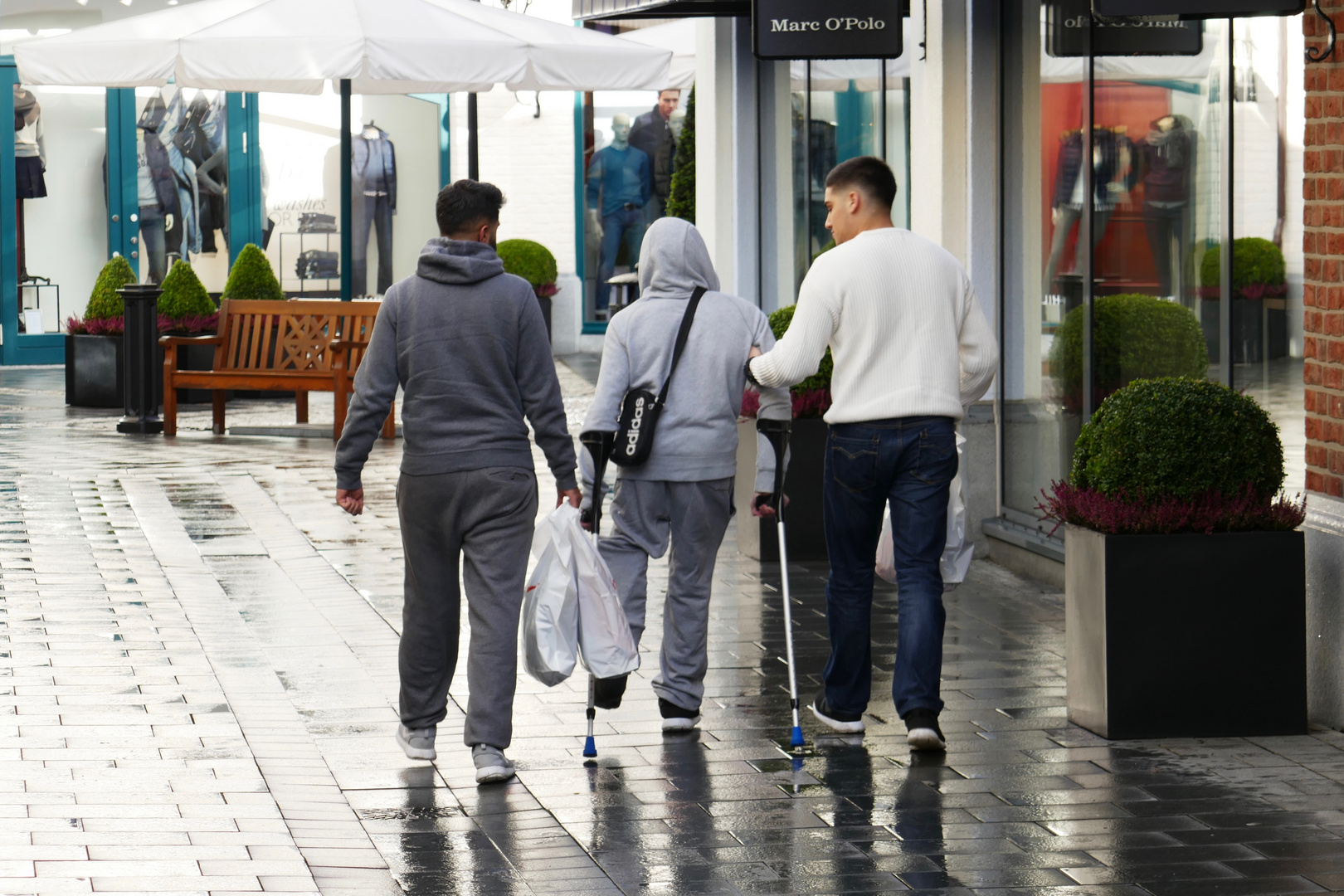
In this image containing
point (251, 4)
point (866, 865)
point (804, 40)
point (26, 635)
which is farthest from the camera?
point (251, 4)

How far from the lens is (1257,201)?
7.48 metres

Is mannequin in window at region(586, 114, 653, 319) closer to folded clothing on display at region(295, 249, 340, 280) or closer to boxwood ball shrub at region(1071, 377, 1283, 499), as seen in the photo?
folded clothing on display at region(295, 249, 340, 280)

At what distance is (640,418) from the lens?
6195 mm

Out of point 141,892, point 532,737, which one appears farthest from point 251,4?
point 141,892

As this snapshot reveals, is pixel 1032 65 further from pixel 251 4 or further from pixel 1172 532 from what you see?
pixel 251 4

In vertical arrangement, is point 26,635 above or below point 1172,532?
below

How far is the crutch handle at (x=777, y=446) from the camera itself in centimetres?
633

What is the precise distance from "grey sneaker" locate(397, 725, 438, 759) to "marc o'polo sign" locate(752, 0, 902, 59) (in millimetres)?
4144

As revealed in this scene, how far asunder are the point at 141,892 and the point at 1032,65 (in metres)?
6.47

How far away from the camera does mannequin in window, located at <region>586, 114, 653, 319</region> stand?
2403 centimetres

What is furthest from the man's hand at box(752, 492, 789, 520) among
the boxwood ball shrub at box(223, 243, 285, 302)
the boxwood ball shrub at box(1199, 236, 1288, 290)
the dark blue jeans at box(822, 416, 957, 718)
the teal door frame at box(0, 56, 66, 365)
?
the teal door frame at box(0, 56, 66, 365)

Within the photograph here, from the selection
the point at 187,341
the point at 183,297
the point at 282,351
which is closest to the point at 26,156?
the point at 183,297

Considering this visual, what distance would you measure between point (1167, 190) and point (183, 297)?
1030cm

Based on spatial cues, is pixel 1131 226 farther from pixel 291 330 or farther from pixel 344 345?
pixel 291 330
